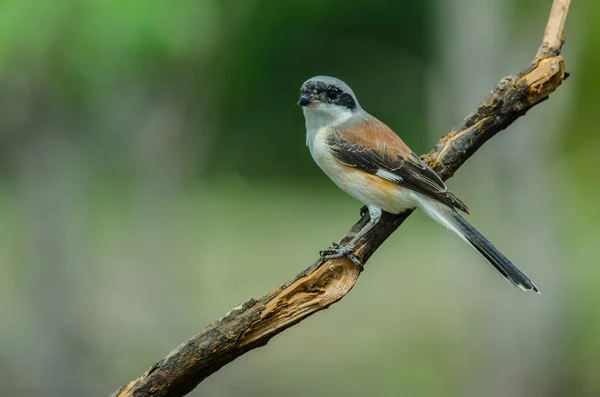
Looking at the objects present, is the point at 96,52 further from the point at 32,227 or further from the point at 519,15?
the point at 519,15

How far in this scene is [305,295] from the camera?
399 centimetres

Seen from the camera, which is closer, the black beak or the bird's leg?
the bird's leg

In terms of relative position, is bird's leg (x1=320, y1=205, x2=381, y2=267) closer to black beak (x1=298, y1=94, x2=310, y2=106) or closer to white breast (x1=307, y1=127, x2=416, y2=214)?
white breast (x1=307, y1=127, x2=416, y2=214)

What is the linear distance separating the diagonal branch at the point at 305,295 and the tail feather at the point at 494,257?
46 cm

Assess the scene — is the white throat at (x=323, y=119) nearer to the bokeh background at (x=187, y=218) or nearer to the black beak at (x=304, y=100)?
the black beak at (x=304, y=100)

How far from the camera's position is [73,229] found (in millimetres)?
9664

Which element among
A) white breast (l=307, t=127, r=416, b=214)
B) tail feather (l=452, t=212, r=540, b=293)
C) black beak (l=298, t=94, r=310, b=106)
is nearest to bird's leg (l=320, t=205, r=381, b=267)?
white breast (l=307, t=127, r=416, b=214)

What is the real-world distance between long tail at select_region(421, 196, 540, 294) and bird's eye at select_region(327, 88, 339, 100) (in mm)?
997

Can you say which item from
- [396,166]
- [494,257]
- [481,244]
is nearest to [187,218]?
[396,166]

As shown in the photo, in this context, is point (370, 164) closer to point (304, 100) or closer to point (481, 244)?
point (304, 100)

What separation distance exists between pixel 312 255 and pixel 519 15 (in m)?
14.1

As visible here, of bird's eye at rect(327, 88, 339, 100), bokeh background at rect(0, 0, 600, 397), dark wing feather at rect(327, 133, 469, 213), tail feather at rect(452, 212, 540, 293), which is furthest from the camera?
bokeh background at rect(0, 0, 600, 397)

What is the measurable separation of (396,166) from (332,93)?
27.7 inches

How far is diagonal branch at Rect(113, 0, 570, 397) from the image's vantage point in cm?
380
